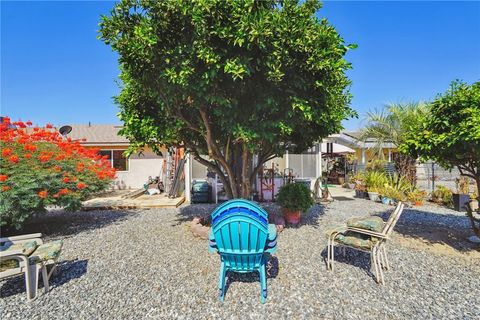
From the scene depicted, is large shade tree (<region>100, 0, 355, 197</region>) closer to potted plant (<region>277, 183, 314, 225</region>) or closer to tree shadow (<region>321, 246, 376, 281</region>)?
potted plant (<region>277, 183, 314, 225</region>)

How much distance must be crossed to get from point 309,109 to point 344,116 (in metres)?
1.85

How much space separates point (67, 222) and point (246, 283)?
6.58 metres

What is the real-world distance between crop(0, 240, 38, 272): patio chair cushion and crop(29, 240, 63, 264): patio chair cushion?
0.31ft

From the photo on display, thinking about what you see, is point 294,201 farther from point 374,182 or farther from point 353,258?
point 374,182

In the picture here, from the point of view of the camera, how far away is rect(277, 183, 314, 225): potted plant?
6406 mm

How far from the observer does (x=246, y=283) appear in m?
3.60

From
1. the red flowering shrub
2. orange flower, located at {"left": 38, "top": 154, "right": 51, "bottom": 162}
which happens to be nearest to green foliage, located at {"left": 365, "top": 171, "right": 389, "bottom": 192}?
the red flowering shrub

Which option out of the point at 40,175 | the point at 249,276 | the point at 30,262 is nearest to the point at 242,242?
the point at 249,276

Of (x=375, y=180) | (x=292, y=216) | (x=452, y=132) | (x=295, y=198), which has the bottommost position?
(x=292, y=216)

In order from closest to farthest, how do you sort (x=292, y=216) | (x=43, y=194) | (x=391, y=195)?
(x=43, y=194), (x=292, y=216), (x=391, y=195)

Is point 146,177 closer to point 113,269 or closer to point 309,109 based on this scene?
point 113,269

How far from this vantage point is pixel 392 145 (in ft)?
36.9

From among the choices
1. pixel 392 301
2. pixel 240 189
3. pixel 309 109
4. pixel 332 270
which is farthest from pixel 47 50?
pixel 392 301

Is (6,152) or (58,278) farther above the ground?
(6,152)
